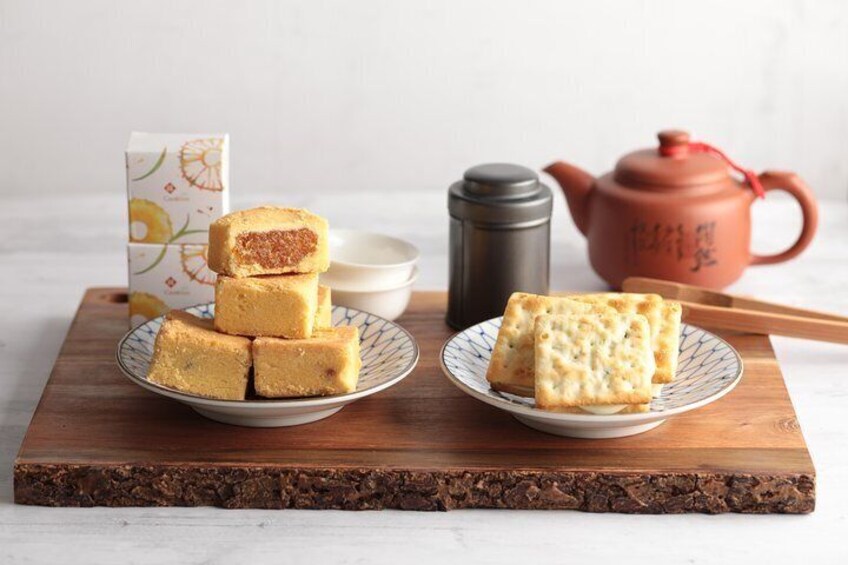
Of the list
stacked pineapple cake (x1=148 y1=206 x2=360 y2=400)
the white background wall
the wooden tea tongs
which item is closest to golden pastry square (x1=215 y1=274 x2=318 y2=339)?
stacked pineapple cake (x1=148 y1=206 x2=360 y2=400)

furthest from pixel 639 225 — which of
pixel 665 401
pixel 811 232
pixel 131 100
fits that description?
pixel 131 100

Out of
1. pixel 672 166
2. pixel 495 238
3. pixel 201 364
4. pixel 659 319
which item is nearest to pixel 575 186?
pixel 672 166

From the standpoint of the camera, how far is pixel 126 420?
5.05 ft

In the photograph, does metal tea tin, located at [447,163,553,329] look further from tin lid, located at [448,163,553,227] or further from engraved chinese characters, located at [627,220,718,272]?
engraved chinese characters, located at [627,220,718,272]

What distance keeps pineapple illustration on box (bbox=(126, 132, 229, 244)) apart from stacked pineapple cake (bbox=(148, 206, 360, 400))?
25 centimetres

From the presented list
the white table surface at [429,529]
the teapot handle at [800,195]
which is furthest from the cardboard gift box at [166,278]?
the teapot handle at [800,195]

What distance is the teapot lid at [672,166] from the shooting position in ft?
6.64

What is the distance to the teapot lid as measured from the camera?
203 centimetres

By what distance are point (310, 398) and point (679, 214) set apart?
2.59 feet

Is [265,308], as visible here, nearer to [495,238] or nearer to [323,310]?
[323,310]

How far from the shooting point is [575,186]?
213 centimetres

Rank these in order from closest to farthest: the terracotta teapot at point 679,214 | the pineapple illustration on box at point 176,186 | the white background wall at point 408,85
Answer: the pineapple illustration on box at point 176,186
the terracotta teapot at point 679,214
the white background wall at point 408,85

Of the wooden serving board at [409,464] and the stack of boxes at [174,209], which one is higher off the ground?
the stack of boxes at [174,209]

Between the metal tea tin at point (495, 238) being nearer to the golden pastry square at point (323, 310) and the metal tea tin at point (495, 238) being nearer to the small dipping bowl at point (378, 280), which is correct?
the small dipping bowl at point (378, 280)
